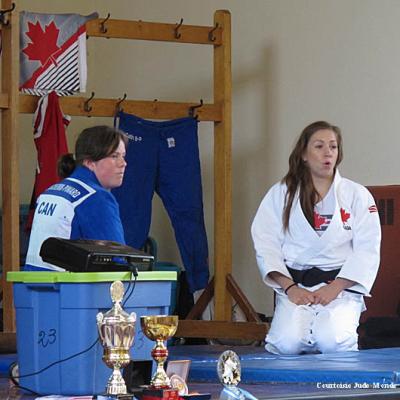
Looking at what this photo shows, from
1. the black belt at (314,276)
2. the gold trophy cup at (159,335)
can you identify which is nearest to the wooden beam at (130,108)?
the black belt at (314,276)

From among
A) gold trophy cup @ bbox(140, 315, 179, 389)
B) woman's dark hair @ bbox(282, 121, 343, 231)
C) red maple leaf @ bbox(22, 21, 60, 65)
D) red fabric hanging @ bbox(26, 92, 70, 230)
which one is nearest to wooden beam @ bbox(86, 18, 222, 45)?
red maple leaf @ bbox(22, 21, 60, 65)

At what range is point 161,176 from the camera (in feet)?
18.2

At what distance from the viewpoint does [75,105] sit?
5184 millimetres

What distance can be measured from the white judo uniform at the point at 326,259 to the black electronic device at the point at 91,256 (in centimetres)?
131

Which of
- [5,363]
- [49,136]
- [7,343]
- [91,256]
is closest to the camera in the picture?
[91,256]

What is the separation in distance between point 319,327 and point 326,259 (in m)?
0.30

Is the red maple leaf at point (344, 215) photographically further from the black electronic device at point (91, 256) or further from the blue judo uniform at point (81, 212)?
the black electronic device at point (91, 256)

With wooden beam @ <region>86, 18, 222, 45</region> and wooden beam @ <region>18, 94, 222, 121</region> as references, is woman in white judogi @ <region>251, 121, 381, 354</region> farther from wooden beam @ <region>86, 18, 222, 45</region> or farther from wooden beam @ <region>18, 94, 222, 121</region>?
wooden beam @ <region>86, 18, 222, 45</region>

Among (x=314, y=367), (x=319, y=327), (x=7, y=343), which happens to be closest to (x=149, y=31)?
(x=7, y=343)

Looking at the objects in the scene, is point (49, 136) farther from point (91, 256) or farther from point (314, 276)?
point (91, 256)

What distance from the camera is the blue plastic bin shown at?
2.93 m

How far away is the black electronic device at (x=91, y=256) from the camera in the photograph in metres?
2.92

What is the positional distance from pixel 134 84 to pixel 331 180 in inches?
113

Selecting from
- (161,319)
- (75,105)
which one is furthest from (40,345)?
(75,105)
